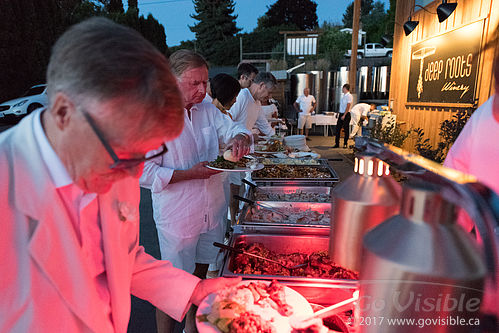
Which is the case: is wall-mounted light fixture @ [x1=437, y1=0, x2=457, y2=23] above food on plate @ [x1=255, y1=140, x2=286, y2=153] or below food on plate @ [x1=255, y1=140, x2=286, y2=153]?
A: above

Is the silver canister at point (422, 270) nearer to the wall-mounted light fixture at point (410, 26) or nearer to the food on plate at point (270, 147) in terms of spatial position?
the food on plate at point (270, 147)

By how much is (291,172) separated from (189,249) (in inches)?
57.2

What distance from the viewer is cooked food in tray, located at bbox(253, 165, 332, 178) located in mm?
2994

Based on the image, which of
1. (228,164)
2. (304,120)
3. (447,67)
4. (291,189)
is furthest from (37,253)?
(304,120)

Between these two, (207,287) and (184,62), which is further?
(184,62)

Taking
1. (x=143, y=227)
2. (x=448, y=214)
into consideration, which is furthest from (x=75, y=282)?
(x=143, y=227)

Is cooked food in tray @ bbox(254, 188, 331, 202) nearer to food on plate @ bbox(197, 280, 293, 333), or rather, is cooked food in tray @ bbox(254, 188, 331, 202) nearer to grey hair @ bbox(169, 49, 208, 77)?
grey hair @ bbox(169, 49, 208, 77)

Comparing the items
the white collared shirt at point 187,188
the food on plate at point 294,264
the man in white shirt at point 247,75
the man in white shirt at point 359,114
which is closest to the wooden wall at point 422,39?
the man in white shirt at point 359,114

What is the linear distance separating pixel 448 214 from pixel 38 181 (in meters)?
0.80

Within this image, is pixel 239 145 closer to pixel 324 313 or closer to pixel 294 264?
pixel 294 264

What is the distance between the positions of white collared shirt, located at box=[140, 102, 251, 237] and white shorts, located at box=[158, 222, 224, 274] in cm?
4

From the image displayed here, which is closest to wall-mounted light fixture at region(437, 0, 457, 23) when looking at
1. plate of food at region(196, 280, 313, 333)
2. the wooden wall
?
the wooden wall

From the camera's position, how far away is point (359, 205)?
1.78 feet

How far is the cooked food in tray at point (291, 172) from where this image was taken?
299 centimetres
